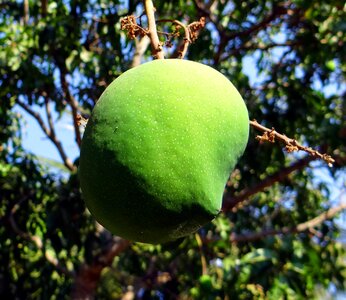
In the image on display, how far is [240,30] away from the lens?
3.96 metres

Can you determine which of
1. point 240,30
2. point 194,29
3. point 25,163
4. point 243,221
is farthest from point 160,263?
point 194,29

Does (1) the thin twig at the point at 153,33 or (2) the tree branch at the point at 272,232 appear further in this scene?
(2) the tree branch at the point at 272,232

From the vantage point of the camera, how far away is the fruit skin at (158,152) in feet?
3.55

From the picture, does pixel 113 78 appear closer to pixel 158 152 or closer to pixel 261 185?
pixel 261 185

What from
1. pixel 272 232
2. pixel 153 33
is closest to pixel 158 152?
pixel 153 33

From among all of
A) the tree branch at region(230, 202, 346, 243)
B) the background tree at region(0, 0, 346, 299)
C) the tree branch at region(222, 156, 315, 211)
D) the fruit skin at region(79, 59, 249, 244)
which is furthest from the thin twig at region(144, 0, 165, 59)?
the tree branch at region(230, 202, 346, 243)

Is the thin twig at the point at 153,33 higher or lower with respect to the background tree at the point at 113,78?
higher

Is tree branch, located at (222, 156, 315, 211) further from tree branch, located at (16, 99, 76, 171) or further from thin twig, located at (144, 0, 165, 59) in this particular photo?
thin twig, located at (144, 0, 165, 59)

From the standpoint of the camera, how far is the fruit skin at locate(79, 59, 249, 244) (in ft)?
3.55

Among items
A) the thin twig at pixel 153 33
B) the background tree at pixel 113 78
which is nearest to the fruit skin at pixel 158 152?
the thin twig at pixel 153 33

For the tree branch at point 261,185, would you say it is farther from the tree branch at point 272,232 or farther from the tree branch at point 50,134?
the tree branch at point 50,134

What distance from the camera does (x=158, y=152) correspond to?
109cm

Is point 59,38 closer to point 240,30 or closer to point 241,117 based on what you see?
point 240,30

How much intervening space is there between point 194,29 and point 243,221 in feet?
11.4
